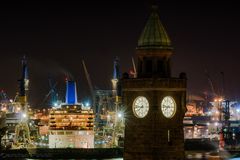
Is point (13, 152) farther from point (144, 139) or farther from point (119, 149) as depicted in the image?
point (144, 139)

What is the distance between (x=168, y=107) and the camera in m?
47.9

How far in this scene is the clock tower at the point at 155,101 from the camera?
4725 cm

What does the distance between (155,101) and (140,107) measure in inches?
46.2

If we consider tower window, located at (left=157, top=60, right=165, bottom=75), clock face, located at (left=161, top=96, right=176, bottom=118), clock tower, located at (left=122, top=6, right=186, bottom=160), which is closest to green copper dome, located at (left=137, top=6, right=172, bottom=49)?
clock tower, located at (left=122, top=6, right=186, bottom=160)

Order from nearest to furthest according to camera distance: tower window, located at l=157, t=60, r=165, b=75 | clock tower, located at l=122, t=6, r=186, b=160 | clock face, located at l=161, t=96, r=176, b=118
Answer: clock tower, located at l=122, t=6, r=186, b=160, tower window, located at l=157, t=60, r=165, b=75, clock face, located at l=161, t=96, r=176, b=118

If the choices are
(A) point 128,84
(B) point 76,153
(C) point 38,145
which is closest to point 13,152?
(B) point 76,153

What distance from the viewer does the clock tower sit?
47250 mm

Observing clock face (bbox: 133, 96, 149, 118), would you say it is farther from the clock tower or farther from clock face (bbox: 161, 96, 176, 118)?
clock face (bbox: 161, 96, 176, 118)

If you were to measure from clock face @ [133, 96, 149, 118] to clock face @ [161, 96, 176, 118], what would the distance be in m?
0.97

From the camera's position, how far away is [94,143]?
197 meters

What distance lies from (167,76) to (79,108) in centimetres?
15284

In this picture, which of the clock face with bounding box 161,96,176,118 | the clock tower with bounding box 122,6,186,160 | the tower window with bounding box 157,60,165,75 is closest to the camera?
the clock tower with bounding box 122,6,186,160

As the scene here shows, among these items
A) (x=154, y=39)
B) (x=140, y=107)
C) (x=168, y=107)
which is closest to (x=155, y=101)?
(x=168, y=107)

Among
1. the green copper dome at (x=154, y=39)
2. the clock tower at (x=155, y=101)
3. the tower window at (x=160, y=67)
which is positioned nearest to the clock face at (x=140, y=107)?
the clock tower at (x=155, y=101)
